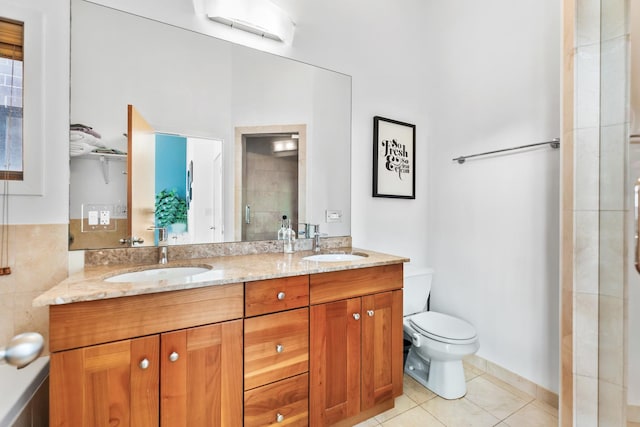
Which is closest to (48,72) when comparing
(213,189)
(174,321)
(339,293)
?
(213,189)

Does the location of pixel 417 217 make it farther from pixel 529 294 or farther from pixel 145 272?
pixel 145 272

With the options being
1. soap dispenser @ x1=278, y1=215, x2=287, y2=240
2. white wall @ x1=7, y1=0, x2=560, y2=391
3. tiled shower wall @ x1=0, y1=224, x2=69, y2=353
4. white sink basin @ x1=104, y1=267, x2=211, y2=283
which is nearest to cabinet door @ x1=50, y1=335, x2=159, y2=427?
white sink basin @ x1=104, y1=267, x2=211, y2=283

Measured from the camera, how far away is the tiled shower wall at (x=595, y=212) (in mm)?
1230

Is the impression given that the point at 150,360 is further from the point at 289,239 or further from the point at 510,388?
the point at 510,388

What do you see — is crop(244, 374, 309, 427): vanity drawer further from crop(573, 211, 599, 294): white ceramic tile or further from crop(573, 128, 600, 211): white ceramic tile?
crop(573, 128, 600, 211): white ceramic tile

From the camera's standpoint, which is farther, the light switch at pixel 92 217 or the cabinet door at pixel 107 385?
the light switch at pixel 92 217

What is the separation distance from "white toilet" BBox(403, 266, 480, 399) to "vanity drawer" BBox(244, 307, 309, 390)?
844mm

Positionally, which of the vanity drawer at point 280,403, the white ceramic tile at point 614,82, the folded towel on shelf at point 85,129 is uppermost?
the white ceramic tile at point 614,82

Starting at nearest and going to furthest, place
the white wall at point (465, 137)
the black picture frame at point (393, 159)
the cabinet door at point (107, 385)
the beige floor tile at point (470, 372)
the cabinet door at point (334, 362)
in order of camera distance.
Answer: the cabinet door at point (107, 385) → the cabinet door at point (334, 362) → the white wall at point (465, 137) → the beige floor tile at point (470, 372) → the black picture frame at point (393, 159)

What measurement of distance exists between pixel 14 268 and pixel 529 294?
107 inches

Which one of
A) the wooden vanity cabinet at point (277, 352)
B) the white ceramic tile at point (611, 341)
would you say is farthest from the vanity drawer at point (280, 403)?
the white ceramic tile at point (611, 341)

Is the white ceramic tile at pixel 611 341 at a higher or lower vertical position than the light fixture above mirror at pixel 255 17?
lower

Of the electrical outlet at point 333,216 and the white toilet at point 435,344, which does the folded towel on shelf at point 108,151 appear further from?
the white toilet at point 435,344

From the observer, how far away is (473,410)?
169 cm
